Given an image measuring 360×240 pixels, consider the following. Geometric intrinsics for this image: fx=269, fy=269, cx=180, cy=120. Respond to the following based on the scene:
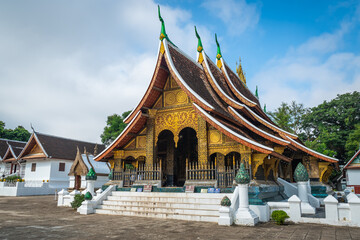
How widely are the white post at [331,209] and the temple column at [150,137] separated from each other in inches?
248

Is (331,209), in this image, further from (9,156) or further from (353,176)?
(9,156)

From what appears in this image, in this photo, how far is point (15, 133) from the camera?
44562 mm

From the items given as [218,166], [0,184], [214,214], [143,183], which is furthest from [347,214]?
[0,184]

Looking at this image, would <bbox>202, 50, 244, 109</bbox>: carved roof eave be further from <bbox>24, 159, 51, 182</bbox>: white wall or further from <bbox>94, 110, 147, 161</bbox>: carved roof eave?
<bbox>24, 159, 51, 182</bbox>: white wall

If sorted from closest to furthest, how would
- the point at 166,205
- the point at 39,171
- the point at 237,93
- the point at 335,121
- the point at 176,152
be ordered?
the point at 166,205 < the point at 237,93 < the point at 176,152 < the point at 39,171 < the point at 335,121

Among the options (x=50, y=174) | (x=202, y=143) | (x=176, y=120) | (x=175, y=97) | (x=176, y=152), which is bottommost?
(x=50, y=174)

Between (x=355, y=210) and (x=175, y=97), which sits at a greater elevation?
(x=175, y=97)

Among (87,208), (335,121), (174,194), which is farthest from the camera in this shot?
(335,121)

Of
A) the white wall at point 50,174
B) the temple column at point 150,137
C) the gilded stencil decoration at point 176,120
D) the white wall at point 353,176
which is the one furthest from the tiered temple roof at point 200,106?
the white wall at point 50,174

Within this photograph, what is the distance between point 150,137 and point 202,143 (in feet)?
7.93

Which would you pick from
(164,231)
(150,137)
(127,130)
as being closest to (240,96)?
(150,137)

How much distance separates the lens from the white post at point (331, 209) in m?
6.83

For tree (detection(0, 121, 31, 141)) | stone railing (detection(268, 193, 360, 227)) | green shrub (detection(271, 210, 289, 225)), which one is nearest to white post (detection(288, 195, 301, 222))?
stone railing (detection(268, 193, 360, 227))

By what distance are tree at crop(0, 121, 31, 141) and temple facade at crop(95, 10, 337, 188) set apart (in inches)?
1582
